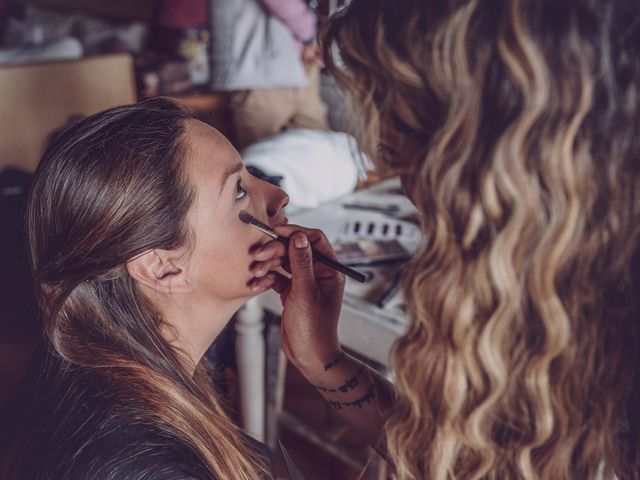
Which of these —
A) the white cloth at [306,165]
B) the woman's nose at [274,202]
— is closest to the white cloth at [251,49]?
the white cloth at [306,165]

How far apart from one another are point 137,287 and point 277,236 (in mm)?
199

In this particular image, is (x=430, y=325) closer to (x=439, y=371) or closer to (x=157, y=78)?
(x=439, y=371)

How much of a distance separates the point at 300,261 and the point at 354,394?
8.1 inches

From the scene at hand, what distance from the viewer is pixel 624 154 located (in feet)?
1.73

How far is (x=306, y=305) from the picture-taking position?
897 mm

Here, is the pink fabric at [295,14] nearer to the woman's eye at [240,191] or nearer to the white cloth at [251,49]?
the white cloth at [251,49]

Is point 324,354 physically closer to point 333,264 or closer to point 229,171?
point 333,264

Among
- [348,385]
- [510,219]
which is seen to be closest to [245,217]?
[348,385]

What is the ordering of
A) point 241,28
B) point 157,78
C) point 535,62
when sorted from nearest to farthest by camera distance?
point 535,62, point 241,28, point 157,78

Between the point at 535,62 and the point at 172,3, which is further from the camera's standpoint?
the point at 172,3

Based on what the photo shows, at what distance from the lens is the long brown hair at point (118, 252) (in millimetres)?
783

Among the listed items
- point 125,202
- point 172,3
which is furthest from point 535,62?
point 172,3

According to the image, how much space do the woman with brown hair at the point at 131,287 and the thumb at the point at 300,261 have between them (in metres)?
0.06

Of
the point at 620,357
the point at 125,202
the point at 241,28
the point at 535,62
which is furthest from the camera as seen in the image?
the point at 241,28
